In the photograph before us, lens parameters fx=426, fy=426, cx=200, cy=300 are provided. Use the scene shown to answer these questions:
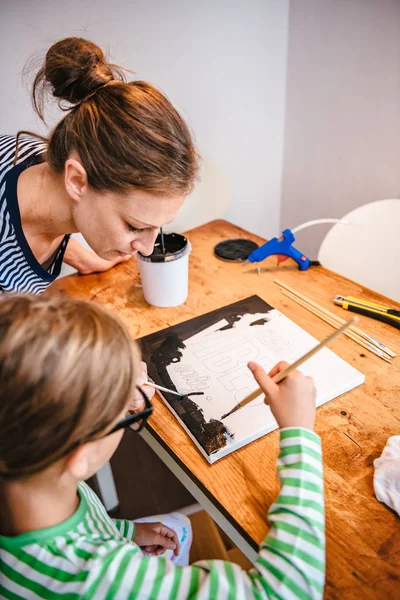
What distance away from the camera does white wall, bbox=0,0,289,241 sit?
43.9 inches

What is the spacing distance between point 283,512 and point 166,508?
96cm

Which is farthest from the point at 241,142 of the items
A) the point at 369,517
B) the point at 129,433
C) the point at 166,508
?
the point at 369,517

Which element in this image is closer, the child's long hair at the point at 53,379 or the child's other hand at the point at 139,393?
the child's long hair at the point at 53,379

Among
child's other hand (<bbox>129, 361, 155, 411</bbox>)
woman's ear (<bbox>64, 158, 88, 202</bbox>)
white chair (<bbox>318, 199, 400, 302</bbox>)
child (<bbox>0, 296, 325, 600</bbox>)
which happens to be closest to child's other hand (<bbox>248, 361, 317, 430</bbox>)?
child (<bbox>0, 296, 325, 600</bbox>)

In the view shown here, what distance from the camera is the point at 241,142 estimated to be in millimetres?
1776

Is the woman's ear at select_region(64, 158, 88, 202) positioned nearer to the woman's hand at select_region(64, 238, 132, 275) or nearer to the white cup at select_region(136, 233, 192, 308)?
the white cup at select_region(136, 233, 192, 308)

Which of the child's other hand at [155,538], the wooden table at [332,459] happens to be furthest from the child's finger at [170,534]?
the wooden table at [332,459]

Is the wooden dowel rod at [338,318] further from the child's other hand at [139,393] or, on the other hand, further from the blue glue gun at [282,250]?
the child's other hand at [139,393]

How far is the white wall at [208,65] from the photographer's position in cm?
112

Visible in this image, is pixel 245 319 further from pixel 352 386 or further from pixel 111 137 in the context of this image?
pixel 111 137

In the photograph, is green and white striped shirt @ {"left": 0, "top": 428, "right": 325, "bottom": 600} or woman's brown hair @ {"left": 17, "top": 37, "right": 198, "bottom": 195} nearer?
green and white striped shirt @ {"left": 0, "top": 428, "right": 325, "bottom": 600}

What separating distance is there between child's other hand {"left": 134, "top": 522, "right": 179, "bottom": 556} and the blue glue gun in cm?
66

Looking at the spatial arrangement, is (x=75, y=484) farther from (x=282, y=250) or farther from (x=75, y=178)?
(x=282, y=250)

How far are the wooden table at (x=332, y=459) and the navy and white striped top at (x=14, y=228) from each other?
18 centimetres
